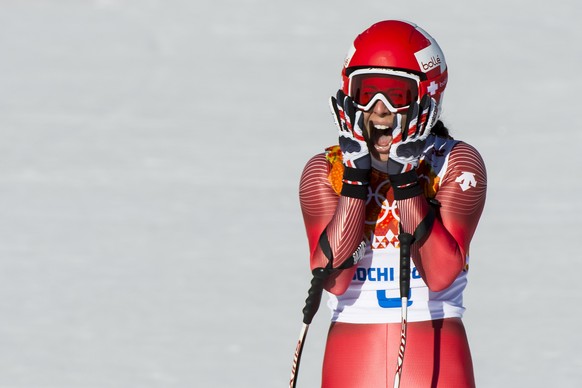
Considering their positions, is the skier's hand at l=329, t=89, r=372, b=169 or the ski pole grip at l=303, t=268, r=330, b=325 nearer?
the skier's hand at l=329, t=89, r=372, b=169

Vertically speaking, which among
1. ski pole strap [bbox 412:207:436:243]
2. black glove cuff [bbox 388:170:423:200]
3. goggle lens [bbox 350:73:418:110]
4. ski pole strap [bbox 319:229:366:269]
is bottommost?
ski pole strap [bbox 319:229:366:269]

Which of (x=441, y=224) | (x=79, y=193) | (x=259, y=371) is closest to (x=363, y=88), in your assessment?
(x=441, y=224)

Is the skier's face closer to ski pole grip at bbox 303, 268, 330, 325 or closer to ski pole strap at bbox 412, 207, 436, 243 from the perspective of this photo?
ski pole strap at bbox 412, 207, 436, 243

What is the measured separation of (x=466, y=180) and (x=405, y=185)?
0.28 metres

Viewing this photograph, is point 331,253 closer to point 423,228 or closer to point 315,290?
point 315,290

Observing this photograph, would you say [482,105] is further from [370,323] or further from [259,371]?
[370,323]

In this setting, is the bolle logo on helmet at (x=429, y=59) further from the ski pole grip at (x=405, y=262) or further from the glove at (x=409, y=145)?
the ski pole grip at (x=405, y=262)

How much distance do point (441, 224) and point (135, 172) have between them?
334 inches

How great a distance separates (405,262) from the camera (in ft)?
16.3

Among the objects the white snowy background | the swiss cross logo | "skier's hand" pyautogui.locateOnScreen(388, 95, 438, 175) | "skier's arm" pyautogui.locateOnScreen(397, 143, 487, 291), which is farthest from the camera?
the white snowy background

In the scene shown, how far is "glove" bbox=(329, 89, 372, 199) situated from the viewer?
193 inches

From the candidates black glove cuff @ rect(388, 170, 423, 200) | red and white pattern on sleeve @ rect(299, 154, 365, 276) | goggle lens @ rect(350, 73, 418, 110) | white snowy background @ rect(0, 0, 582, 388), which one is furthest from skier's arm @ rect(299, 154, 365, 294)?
white snowy background @ rect(0, 0, 582, 388)

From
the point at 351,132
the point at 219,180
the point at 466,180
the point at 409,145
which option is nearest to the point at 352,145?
the point at 351,132

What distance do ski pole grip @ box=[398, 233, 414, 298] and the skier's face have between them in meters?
0.30
